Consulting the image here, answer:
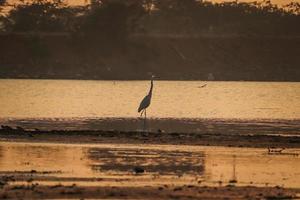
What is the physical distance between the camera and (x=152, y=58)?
331ft

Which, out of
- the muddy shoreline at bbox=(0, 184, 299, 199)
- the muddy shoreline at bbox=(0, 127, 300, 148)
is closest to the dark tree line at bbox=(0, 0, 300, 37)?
the muddy shoreline at bbox=(0, 127, 300, 148)

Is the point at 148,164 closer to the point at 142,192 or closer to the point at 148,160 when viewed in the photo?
the point at 148,160

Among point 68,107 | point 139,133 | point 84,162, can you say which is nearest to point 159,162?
point 84,162

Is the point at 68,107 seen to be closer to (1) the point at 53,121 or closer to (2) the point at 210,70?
(1) the point at 53,121

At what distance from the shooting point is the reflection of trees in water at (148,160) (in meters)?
19.2

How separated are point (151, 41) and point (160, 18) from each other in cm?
507

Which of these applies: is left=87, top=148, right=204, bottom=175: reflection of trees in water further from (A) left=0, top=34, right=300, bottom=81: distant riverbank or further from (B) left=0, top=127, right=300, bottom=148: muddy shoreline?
(A) left=0, top=34, right=300, bottom=81: distant riverbank

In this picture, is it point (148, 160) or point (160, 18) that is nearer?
point (148, 160)

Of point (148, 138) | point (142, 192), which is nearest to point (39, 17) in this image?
point (148, 138)

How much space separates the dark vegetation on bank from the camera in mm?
97188

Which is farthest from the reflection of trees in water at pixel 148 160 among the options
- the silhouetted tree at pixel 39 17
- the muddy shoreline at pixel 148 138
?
the silhouetted tree at pixel 39 17

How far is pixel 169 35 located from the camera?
114m

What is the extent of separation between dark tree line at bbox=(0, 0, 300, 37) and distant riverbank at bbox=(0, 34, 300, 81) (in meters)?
1.04

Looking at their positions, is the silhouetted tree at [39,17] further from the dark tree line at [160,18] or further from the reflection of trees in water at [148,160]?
the reflection of trees in water at [148,160]
